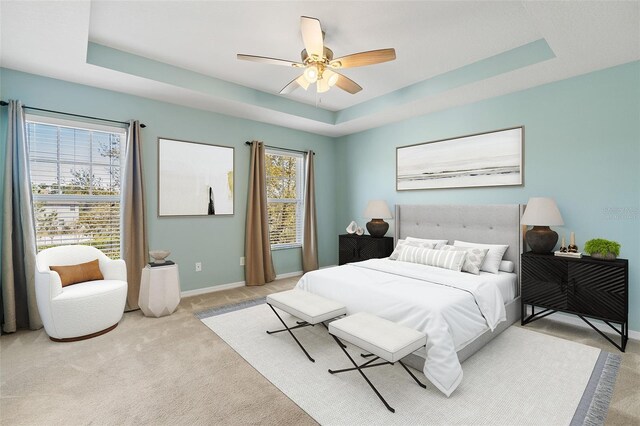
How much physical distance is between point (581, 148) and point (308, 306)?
10.6 feet

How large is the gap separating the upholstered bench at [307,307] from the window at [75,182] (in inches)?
93.0

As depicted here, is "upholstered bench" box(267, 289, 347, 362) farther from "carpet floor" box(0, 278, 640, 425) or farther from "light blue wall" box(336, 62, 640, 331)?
"light blue wall" box(336, 62, 640, 331)

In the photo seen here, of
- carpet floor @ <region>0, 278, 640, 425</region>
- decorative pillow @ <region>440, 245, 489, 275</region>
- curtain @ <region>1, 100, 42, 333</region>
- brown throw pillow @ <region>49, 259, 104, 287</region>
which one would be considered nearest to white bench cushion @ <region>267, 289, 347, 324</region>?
carpet floor @ <region>0, 278, 640, 425</region>

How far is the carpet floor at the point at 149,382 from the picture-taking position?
72.5 inches

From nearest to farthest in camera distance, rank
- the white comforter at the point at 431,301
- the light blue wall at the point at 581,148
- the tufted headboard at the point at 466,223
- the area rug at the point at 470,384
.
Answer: the area rug at the point at 470,384 < the white comforter at the point at 431,301 < the light blue wall at the point at 581,148 < the tufted headboard at the point at 466,223

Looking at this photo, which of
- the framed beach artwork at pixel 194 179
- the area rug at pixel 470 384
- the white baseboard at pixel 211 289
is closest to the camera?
the area rug at pixel 470 384

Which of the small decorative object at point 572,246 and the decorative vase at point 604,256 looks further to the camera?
the small decorative object at point 572,246

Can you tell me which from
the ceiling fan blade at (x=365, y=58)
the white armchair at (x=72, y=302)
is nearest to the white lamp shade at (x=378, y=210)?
the ceiling fan blade at (x=365, y=58)

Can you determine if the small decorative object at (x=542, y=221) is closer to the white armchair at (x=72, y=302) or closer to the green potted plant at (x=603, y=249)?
the green potted plant at (x=603, y=249)

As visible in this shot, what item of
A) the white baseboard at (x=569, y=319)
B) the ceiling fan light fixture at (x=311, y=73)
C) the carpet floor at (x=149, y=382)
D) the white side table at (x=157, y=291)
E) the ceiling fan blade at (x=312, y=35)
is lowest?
the carpet floor at (x=149, y=382)

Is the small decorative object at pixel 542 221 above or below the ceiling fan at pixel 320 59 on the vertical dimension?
below

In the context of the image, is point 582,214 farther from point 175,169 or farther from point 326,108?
point 175,169

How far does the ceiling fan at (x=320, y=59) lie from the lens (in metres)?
2.35

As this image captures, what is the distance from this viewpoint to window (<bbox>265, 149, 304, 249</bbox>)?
5.29 m
